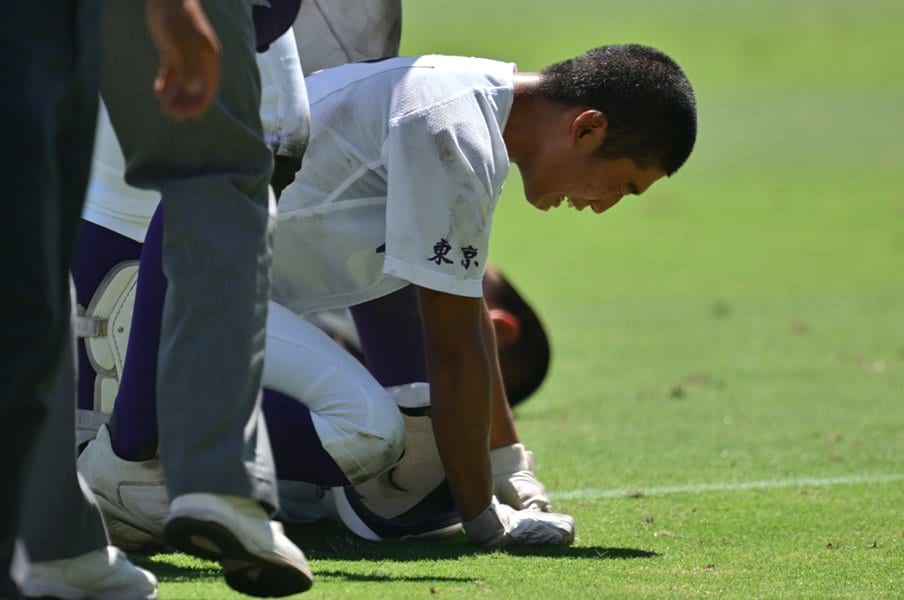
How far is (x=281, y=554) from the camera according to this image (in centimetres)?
252

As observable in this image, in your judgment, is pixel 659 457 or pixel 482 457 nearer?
pixel 482 457

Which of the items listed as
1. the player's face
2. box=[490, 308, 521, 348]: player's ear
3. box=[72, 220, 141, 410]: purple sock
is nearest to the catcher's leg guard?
box=[72, 220, 141, 410]: purple sock

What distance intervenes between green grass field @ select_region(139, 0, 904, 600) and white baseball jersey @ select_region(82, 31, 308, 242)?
2.73 ft

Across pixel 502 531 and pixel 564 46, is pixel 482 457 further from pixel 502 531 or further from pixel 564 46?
pixel 564 46

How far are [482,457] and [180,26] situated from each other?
62.7 inches

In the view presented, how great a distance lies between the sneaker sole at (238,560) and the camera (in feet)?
7.97

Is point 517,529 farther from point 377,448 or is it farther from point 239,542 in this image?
point 239,542

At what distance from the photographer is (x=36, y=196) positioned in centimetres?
211

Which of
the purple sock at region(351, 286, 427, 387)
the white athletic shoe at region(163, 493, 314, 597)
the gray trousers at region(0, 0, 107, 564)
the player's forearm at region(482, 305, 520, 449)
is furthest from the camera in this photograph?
the purple sock at region(351, 286, 427, 387)

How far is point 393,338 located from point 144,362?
3.65ft

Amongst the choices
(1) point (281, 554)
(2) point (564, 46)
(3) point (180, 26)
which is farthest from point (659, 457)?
(2) point (564, 46)

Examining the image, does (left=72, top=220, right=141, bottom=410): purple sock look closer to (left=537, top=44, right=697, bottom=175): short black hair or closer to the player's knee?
the player's knee

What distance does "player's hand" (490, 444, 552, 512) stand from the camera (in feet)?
13.0

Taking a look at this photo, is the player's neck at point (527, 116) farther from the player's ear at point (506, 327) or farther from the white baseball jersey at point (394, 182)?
the player's ear at point (506, 327)
